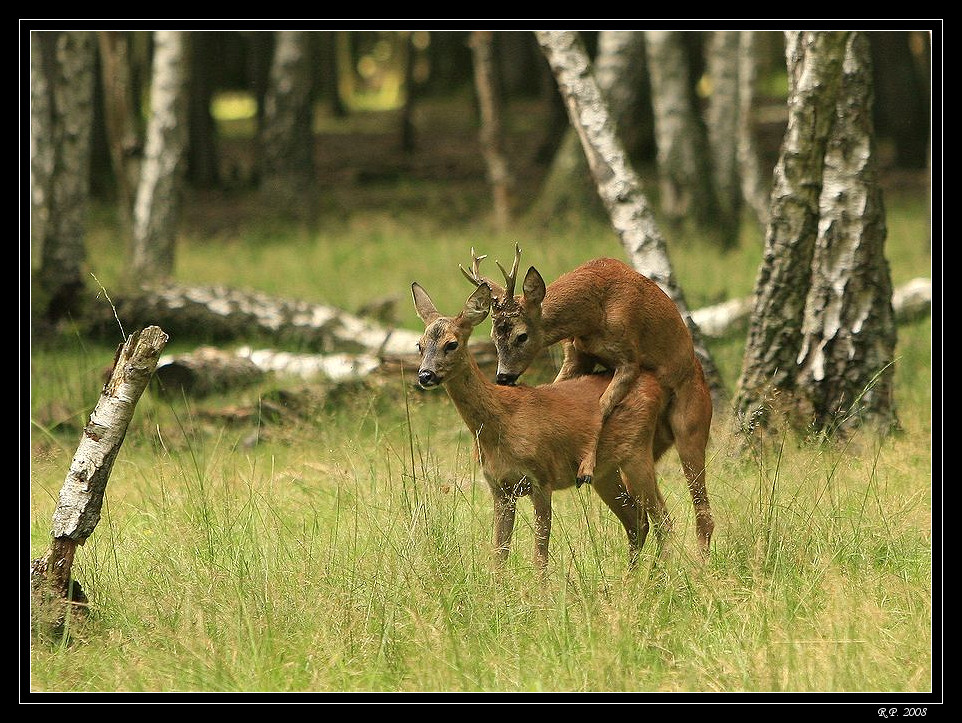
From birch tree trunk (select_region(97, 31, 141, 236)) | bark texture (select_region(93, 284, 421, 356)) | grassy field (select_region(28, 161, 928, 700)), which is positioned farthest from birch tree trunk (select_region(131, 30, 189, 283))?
grassy field (select_region(28, 161, 928, 700))

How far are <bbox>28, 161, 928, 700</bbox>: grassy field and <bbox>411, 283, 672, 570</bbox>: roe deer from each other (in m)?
0.15

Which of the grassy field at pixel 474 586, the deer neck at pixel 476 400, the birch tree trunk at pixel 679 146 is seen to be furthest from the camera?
the birch tree trunk at pixel 679 146

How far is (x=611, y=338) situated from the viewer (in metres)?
5.34

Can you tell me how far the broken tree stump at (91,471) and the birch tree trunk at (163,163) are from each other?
883cm

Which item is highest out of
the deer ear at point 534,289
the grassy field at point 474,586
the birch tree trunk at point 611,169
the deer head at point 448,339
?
the birch tree trunk at point 611,169

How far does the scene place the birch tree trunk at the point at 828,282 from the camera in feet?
25.0

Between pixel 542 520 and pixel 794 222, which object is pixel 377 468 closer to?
pixel 542 520

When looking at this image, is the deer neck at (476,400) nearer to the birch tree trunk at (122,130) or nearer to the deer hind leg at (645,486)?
the deer hind leg at (645,486)

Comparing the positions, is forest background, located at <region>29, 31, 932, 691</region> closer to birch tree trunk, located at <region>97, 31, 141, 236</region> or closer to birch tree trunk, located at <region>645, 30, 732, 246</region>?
birch tree trunk, located at <region>645, 30, 732, 246</region>

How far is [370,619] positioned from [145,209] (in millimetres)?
9675

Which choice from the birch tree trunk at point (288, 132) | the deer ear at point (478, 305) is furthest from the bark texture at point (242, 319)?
the birch tree trunk at point (288, 132)

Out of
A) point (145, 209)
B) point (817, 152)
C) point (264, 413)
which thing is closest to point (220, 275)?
point (145, 209)

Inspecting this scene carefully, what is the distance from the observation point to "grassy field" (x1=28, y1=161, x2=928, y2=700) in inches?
181
